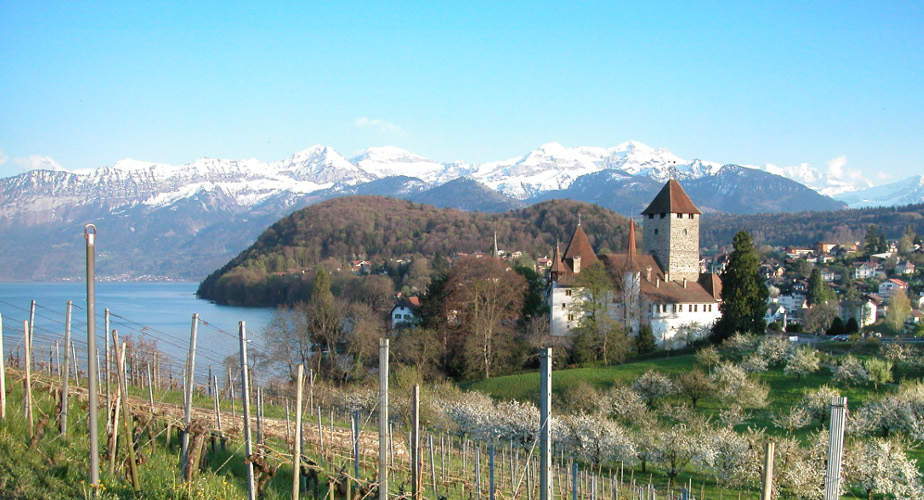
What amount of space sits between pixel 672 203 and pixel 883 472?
93.6 feet

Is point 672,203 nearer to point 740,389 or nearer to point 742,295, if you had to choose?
point 742,295

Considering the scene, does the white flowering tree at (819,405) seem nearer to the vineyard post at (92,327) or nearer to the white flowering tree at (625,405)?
the white flowering tree at (625,405)

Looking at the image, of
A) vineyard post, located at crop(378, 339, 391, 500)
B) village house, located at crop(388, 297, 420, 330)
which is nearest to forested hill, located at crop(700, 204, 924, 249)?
village house, located at crop(388, 297, 420, 330)

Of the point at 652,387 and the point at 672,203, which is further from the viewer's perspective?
the point at 672,203

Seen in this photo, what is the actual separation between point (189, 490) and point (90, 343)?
2.23 metres

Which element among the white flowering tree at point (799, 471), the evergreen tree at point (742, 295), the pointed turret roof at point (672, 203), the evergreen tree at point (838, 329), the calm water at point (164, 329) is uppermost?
the pointed turret roof at point (672, 203)

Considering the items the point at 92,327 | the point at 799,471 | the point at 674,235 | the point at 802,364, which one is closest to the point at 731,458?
the point at 799,471

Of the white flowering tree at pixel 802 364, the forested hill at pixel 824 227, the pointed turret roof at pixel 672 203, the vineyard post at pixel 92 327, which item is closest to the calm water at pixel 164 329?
the vineyard post at pixel 92 327

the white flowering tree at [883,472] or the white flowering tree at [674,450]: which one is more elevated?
the white flowering tree at [883,472]

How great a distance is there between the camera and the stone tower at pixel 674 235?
43.2m

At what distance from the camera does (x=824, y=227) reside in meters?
167

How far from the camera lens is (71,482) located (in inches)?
349

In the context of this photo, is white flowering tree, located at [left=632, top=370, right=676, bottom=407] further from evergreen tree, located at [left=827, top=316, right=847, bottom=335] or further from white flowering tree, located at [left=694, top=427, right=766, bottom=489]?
evergreen tree, located at [left=827, top=316, right=847, bottom=335]

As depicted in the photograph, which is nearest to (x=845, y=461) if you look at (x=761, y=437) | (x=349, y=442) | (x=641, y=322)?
(x=761, y=437)
